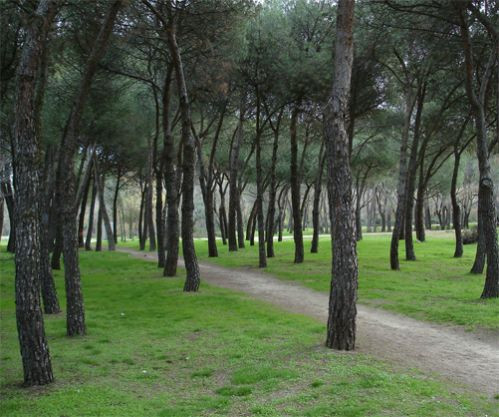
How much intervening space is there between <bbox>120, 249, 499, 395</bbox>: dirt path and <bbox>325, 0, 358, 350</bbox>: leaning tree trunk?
25.2 inches

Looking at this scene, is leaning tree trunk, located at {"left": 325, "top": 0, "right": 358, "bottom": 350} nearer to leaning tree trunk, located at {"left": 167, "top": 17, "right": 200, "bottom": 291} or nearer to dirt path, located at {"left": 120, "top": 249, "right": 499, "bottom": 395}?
dirt path, located at {"left": 120, "top": 249, "right": 499, "bottom": 395}

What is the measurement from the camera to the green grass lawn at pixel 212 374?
598cm

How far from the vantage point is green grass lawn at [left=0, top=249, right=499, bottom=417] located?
5.98 meters

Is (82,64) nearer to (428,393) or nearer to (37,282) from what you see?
(37,282)

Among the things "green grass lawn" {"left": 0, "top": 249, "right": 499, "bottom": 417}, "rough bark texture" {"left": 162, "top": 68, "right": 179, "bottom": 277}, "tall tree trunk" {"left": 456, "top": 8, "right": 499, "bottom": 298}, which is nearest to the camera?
"green grass lawn" {"left": 0, "top": 249, "right": 499, "bottom": 417}

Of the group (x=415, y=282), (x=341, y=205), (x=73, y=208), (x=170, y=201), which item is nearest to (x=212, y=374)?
(x=341, y=205)

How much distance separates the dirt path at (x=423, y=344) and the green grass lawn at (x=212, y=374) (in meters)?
0.62

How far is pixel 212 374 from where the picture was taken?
7570 mm

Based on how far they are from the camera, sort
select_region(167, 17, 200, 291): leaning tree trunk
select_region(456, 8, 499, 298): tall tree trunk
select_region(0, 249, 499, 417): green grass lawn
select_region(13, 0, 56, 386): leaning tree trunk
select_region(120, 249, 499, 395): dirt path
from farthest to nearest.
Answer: select_region(167, 17, 200, 291): leaning tree trunk
select_region(456, 8, 499, 298): tall tree trunk
select_region(120, 249, 499, 395): dirt path
select_region(13, 0, 56, 386): leaning tree trunk
select_region(0, 249, 499, 417): green grass lawn

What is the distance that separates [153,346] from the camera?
364 inches

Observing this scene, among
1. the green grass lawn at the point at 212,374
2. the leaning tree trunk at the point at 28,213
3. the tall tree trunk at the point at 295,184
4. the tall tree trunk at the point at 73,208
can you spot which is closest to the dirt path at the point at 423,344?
the green grass lawn at the point at 212,374

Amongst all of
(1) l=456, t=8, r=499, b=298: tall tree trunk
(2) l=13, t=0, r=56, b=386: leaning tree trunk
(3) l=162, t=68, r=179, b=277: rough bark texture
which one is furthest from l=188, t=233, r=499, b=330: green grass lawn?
(2) l=13, t=0, r=56, b=386: leaning tree trunk

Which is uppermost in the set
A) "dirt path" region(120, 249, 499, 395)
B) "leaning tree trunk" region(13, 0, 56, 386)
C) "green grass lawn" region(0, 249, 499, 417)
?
"leaning tree trunk" region(13, 0, 56, 386)

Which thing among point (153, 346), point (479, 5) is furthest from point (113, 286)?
point (479, 5)
